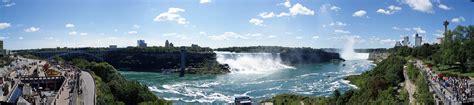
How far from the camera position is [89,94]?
21.5m

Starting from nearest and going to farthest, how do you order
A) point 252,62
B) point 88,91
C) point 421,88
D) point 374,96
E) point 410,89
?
point 421,88 → point 88,91 → point 410,89 → point 374,96 → point 252,62

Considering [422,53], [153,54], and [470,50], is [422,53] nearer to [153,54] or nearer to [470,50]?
[470,50]

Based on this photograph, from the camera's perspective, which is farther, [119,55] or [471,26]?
[119,55]

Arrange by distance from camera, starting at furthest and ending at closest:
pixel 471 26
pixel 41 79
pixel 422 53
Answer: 1. pixel 422 53
2. pixel 471 26
3. pixel 41 79

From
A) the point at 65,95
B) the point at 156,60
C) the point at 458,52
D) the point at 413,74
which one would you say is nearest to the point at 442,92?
the point at 413,74


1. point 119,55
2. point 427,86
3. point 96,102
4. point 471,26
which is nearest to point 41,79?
point 96,102

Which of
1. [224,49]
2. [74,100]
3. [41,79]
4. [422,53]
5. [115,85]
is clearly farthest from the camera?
[224,49]

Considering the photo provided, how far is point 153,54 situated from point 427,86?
66728mm

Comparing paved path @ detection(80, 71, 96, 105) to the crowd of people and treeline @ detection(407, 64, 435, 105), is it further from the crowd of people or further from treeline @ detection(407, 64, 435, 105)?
the crowd of people

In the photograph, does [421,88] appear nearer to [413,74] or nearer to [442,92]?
[442,92]

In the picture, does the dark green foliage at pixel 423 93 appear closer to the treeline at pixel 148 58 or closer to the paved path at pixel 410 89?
the paved path at pixel 410 89

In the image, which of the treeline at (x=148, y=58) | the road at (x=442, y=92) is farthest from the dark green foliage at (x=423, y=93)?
the treeline at (x=148, y=58)

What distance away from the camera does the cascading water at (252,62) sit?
72938 millimetres

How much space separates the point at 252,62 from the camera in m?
79.5
